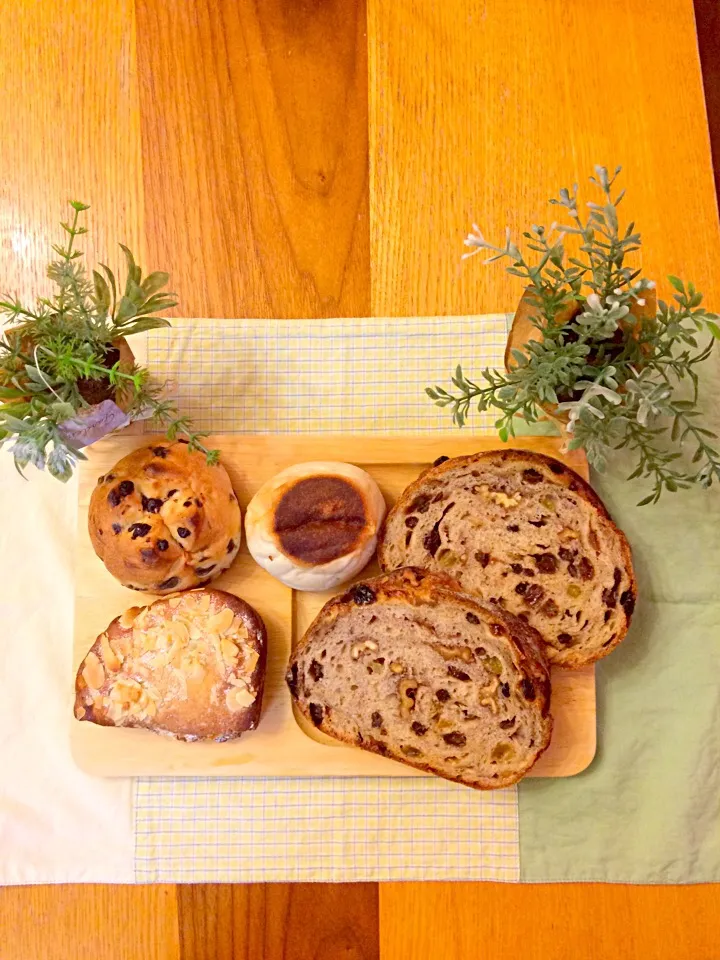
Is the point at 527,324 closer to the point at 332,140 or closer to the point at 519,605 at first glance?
the point at 519,605

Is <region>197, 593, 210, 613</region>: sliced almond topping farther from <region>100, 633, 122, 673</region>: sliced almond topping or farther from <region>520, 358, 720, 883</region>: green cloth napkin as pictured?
<region>520, 358, 720, 883</region>: green cloth napkin

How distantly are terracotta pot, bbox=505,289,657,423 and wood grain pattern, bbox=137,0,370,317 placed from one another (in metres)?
0.40

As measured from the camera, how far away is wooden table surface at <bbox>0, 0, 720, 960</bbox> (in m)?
1.59

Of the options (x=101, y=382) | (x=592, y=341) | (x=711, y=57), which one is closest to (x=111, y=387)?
(x=101, y=382)

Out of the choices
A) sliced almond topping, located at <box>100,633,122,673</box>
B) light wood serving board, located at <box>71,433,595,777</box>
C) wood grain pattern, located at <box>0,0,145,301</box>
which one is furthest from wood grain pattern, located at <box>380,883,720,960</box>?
wood grain pattern, located at <box>0,0,145,301</box>

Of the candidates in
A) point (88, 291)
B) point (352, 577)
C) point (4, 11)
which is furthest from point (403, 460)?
point (4, 11)

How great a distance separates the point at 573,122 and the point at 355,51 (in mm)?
484

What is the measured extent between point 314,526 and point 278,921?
2.51ft

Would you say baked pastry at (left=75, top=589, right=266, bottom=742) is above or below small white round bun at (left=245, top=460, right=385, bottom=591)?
below

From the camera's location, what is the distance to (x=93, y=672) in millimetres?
1362

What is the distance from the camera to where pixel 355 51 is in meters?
1.62

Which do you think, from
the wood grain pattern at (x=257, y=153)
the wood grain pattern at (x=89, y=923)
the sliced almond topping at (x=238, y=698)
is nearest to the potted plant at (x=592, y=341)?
the wood grain pattern at (x=257, y=153)

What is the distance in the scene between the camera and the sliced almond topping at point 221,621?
135 cm

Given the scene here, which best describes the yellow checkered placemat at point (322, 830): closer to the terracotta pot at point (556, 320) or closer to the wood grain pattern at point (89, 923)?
the wood grain pattern at point (89, 923)
